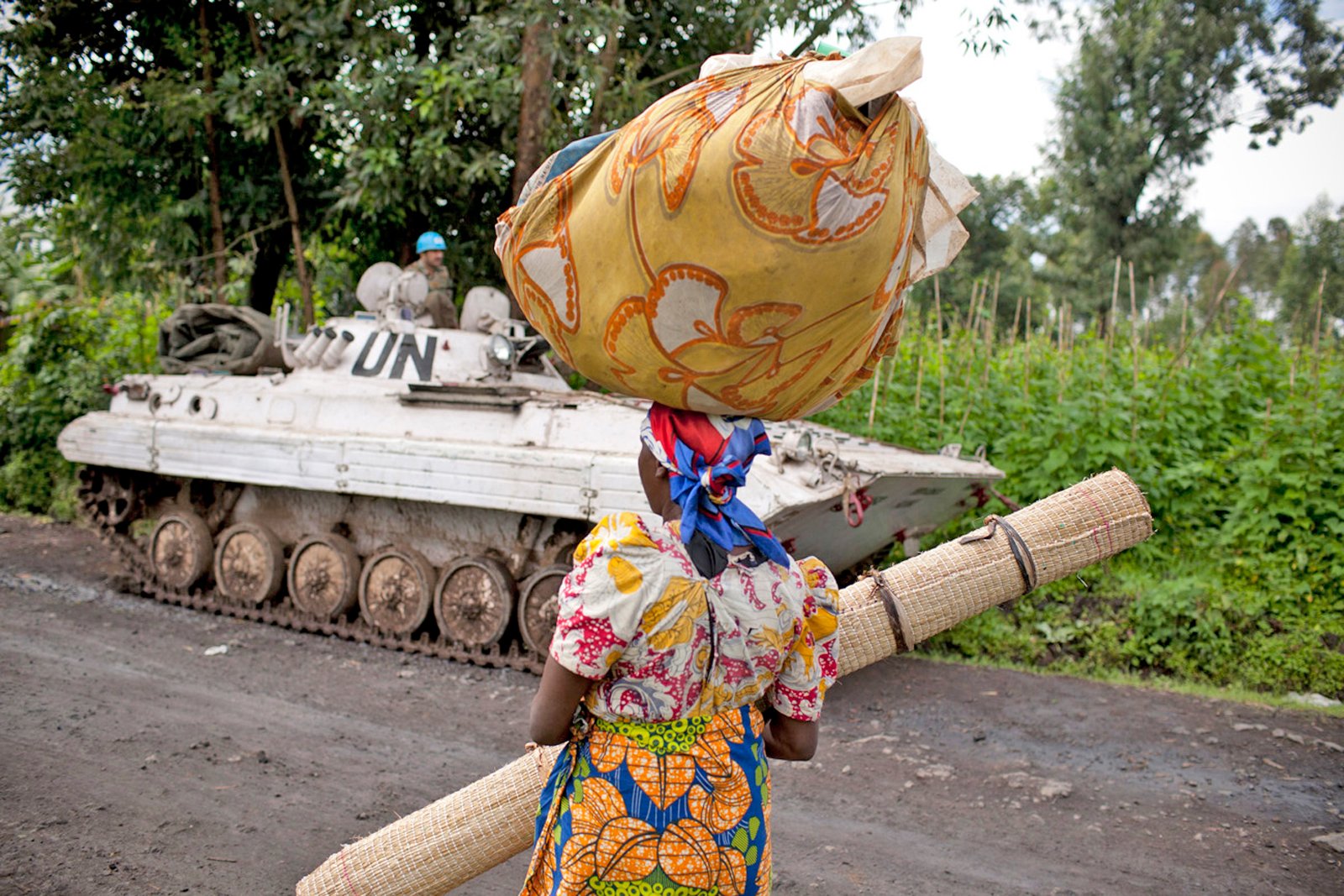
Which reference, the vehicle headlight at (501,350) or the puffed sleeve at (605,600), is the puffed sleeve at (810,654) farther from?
the vehicle headlight at (501,350)

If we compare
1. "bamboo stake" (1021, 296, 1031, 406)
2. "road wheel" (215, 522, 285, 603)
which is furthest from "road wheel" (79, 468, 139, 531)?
"bamboo stake" (1021, 296, 1031, 406)

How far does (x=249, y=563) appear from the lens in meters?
8.54

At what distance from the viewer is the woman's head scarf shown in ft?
6.47

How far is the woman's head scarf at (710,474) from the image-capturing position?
197 centimetres

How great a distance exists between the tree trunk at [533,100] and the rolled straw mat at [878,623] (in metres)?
8.17

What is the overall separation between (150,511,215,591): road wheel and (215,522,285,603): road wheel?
0.15 metres

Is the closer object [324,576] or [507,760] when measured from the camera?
[507,760]

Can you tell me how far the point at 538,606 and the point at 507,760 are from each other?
6.26 feet

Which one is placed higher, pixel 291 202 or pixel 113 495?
pixel 291 202

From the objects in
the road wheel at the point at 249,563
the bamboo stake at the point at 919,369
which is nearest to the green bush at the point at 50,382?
the road wheel at the point at 249,563

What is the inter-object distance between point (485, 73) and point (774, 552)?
8989mm

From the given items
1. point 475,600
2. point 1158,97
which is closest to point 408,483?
point 475,600

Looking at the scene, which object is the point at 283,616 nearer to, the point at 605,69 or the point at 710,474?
the point at 605,69

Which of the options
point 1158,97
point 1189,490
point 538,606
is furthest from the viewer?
point 1158,97
